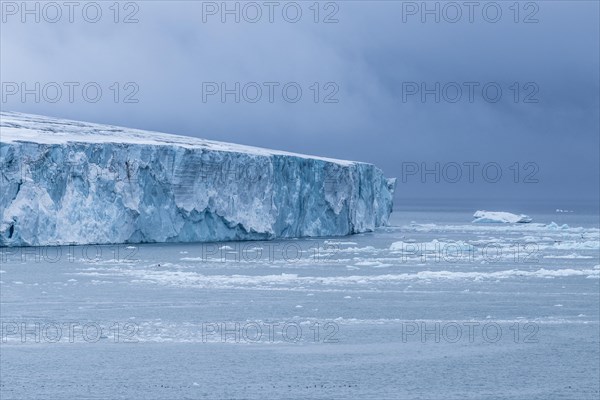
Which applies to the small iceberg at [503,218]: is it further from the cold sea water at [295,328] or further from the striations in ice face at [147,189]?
the cold sea water at [295,328]

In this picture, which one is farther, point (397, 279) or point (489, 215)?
point (489, 215)

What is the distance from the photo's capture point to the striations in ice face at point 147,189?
2275cm

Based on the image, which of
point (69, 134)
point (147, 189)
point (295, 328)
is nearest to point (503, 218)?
point (69, 134)

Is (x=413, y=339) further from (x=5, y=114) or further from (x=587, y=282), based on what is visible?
(x=5, y=114)

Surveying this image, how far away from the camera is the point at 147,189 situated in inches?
969

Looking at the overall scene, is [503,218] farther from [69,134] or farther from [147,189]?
[147,189]

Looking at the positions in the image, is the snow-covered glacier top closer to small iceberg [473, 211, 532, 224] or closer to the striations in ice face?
the striations in ice face

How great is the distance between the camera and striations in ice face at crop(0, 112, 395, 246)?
22.8 metres

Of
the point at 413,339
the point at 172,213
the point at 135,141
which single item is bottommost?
the point at 413,339

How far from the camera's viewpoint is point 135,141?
26.1m

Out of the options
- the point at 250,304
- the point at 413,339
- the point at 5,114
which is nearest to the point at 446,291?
the point at 250,304

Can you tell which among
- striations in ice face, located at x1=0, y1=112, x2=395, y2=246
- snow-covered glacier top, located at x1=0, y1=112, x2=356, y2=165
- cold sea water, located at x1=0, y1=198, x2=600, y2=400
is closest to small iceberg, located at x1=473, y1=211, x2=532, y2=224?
snow-covered glacier top, located at x1=0, y1=112, x2=356, y2=165

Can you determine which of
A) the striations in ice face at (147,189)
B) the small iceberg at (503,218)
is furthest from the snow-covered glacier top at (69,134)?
the small iceberg at (503,218)

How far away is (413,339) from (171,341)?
275 cm
